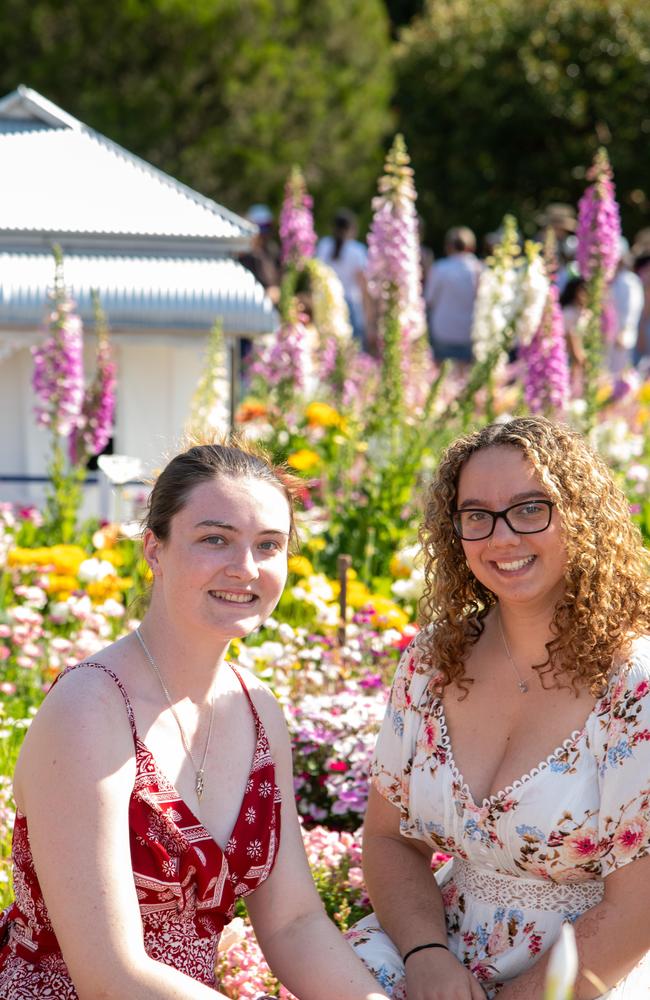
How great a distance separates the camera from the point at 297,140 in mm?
22578

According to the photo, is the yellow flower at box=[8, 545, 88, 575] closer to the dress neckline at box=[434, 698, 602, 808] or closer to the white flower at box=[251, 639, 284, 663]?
the white flower at box=[251, 639, 284, 663]

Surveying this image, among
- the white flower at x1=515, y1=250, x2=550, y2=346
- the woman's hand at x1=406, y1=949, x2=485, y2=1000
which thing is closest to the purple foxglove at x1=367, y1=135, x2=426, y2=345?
the white flower at x1=515, y1=250, x2=550, y2=346

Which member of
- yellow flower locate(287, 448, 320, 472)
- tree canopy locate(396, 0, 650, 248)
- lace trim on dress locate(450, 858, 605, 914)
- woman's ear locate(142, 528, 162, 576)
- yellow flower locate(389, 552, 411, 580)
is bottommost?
lace trim on dress locate(450, 858, 605, 914)

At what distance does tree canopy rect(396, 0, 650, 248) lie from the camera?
1927cm

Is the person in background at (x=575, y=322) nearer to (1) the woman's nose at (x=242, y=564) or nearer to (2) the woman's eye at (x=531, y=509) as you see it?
(2) the woman's eye at (x=531, y=509)

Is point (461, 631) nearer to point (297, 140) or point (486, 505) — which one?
point (486, 505)

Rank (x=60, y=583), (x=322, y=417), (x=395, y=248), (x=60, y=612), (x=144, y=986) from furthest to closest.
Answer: (x=322, y=417), (x=395, y=248), (x=60, y=583), (x=60, y=612), (x=144, y=986)

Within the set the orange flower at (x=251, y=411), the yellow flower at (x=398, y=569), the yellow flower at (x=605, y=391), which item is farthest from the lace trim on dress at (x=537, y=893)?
the yellow flower at (x=605, y=391)

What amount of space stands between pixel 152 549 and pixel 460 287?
8622mm

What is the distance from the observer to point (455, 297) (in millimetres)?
10797

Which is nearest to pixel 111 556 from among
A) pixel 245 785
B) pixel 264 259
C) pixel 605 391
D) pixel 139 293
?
pixel 139 293

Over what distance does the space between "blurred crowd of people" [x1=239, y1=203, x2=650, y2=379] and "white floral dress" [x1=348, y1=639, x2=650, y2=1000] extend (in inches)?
267

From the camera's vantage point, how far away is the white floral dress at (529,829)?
234cm

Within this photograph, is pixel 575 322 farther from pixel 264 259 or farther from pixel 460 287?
pixel 264 259
